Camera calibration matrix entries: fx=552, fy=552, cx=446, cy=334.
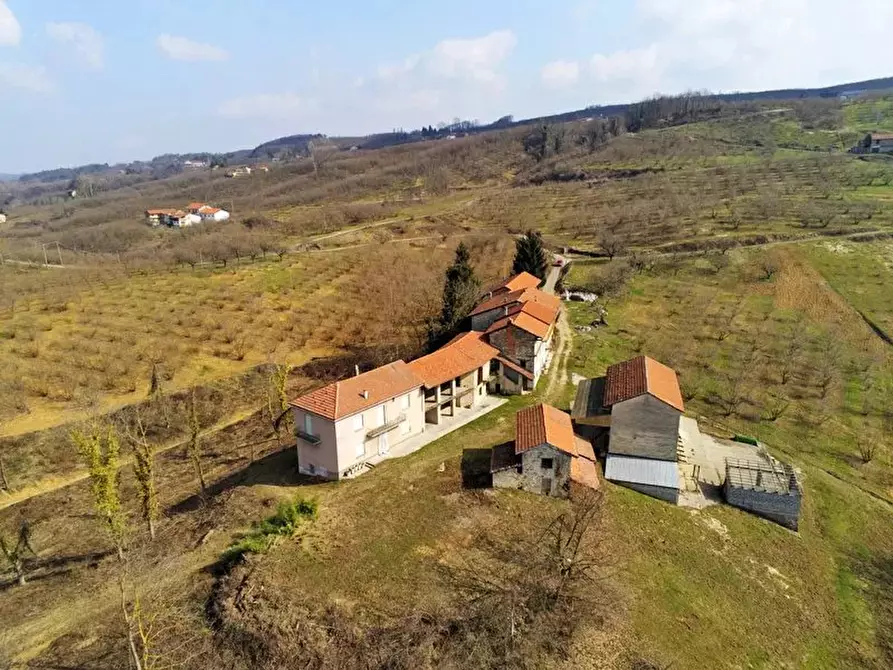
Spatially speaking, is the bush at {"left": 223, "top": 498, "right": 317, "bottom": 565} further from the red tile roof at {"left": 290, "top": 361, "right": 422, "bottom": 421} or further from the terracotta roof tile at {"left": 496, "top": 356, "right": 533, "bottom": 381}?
the terracotta roof tile at {"left": 496, "top": 356, "right": 533, "bottom": 381}

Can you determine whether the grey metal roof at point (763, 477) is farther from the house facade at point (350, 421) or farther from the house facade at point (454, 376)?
the house facade at point (350, 421)

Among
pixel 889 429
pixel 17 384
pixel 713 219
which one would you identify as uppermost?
pixel 713 219

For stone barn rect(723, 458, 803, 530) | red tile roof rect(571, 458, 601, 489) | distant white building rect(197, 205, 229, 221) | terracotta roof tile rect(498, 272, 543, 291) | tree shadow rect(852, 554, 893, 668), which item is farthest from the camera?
distant white building rect(197, 205, 229, 221)

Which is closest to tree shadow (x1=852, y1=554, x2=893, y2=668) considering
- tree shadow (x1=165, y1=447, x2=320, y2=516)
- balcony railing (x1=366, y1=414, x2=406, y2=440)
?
balcony railing (x1=366, y1=414, x2=406, y2=440)

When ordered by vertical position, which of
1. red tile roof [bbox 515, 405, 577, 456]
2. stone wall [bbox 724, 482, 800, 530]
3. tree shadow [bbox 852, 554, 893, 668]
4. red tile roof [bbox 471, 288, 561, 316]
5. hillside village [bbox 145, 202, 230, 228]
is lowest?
tree shadow [bbox 852, 554, 893, 668]

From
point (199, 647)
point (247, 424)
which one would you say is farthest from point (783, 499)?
point (247, 424)

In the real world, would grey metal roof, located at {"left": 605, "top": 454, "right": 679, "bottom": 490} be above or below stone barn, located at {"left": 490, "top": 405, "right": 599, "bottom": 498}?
below

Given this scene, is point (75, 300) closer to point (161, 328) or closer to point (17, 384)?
point (161, 328)
